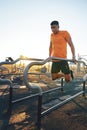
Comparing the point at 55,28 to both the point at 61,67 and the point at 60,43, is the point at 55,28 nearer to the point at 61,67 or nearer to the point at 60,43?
the point at 60,43

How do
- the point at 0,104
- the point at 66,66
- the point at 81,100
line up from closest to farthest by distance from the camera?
1. the point at 66,66
2. the point at 0,104
3. the point at 81,100

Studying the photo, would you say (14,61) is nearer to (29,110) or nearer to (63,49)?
(63,49)

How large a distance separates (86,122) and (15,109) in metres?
1.86

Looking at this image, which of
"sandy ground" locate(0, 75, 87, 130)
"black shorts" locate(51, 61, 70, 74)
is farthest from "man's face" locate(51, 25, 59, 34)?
"sandy ground" locate(0, 75, 87, 130)

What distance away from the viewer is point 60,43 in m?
4.36

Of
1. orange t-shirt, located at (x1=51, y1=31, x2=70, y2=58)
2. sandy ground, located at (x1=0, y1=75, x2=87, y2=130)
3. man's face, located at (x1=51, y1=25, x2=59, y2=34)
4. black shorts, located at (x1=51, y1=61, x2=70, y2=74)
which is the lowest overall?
sandy ground, located at (x1=0, y1=75, x2=87, y2=130)

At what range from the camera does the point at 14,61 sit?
3.94 m

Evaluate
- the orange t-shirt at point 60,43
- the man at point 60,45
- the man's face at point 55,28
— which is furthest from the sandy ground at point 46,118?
the man's face at point 55,28

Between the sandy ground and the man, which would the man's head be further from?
the sandy ground

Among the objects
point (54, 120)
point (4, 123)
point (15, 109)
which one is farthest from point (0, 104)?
point (54, 120)

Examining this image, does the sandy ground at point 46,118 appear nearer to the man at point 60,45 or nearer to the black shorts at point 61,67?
the man at point 60,45

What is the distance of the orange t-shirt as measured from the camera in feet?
14.2

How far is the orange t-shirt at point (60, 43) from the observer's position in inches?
171

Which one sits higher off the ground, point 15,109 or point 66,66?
point 66,66
